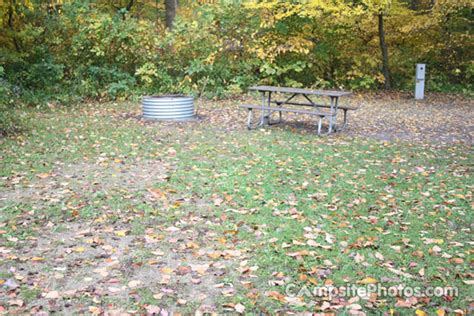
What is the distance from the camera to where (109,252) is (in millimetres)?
4055

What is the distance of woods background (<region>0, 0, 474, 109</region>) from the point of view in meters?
12.8

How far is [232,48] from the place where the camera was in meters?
14.5

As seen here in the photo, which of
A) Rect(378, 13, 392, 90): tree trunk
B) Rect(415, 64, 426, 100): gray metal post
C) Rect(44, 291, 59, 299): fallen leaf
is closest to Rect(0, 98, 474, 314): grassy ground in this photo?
Rect(44, 291, 59, 299): fallen leaf

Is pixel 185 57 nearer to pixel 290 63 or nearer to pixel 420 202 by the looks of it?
pixel 290 63

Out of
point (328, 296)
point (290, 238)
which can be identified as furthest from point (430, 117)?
point (328, 296)

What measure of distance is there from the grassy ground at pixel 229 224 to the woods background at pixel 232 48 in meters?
5.37

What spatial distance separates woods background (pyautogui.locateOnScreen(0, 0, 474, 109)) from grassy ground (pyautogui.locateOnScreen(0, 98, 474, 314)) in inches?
211

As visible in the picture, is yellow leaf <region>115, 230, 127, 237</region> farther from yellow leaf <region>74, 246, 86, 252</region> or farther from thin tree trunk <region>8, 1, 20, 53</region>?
thin tree trunk <region>8, 1, 20, 53</region>

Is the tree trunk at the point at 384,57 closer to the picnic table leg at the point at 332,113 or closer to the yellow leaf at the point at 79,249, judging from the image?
the picnic table leg at the point at 332,113

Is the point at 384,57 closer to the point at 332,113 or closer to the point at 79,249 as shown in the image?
the point at 332,113

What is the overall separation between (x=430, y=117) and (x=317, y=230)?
7472 mm

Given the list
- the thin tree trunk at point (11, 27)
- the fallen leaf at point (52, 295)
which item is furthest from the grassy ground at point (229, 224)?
the thin tree trunk at point (11, 27)

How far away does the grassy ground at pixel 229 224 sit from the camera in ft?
11.2

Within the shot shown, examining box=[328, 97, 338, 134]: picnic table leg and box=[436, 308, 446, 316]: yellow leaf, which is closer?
box=[436, 308, 446, 316]: yellow leaf
